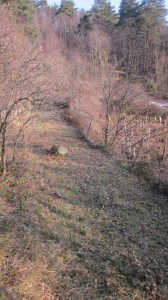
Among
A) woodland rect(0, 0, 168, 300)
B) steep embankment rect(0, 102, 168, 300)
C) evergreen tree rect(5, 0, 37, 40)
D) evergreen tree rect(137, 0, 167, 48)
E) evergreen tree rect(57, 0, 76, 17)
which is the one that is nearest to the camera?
steep embankment rect(0, 102, 168, 300)

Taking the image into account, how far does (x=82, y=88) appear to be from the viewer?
1906 cm

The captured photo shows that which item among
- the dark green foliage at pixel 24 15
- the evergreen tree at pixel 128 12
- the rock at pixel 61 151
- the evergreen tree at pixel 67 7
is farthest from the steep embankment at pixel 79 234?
the evergreen tree at pixel 67 7

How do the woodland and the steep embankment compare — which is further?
the woodland

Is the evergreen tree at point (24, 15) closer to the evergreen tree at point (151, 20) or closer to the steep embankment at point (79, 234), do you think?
the steep embankment at point (79, 234)

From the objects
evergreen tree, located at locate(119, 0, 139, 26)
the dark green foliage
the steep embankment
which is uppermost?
evergreen tree, located at locate(119, 0, 139, 26)

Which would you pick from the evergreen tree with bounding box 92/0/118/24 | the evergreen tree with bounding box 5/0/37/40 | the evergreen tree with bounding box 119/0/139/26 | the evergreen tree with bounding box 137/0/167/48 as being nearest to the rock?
the evergreen tree with bounding box 5/0/37/40

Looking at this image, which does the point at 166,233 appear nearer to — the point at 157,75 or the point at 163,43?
the point at 157,75

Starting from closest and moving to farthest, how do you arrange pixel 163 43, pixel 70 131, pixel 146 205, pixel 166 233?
pixel 166 233, pixel 146 205, pixel 70 131, pixel 163 43

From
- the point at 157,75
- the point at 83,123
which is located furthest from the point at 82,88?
the point at 157,75

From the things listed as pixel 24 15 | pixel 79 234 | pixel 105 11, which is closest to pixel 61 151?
pixel 79 234

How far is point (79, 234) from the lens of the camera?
5.64 m

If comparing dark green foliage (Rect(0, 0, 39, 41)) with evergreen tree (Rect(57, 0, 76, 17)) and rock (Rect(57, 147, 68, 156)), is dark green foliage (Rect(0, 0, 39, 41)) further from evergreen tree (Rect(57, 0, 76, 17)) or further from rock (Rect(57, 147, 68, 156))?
evergreen tree (Rect(57, 0, 76, 17))

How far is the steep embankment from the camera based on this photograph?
428 centimetres

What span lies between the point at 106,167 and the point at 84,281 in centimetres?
541
